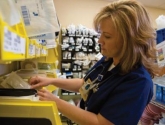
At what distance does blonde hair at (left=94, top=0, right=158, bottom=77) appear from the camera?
79 cm

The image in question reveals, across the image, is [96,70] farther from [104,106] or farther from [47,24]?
[47,24]

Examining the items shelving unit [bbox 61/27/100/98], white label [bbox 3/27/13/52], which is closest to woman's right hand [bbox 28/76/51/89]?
white label [bbox 3/27/13/52]

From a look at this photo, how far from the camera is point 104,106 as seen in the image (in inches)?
32.0

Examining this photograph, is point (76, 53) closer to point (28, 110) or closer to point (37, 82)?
point (37, 82)

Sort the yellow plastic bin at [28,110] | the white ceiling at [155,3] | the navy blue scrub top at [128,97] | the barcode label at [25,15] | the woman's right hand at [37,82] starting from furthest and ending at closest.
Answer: the white ceiling at [155,3], the woman's right hand at [37,82], the navy blue scrub top at [128,97], the barcode label at [25,15], the yellow plastic bin at [28,110]

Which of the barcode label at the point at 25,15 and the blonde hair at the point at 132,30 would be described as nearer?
the barcode label at the point at 25,15

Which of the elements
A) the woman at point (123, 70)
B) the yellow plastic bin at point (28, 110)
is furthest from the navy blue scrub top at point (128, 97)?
the yellow plastic bin at point (28, 110)

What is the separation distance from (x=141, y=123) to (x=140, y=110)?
1360 mm

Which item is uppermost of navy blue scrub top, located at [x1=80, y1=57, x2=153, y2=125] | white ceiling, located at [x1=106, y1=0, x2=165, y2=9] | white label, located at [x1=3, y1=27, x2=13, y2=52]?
white ceiling, located at [x1=106, y1=0, x2=165, y2=9]

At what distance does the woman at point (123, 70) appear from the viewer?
30.3 inches

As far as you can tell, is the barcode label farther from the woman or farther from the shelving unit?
the shelving unit

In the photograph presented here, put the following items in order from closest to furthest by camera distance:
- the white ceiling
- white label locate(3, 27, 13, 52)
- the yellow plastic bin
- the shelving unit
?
white label locate(3, 27, 13, 52), the yellow plastic bin, the shelving unit, the white ceiling

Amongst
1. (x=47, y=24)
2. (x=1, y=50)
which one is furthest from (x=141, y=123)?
(x=1, y=50)

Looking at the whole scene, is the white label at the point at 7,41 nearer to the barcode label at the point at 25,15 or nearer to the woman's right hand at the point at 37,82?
the barcode label at the point at 25,15
